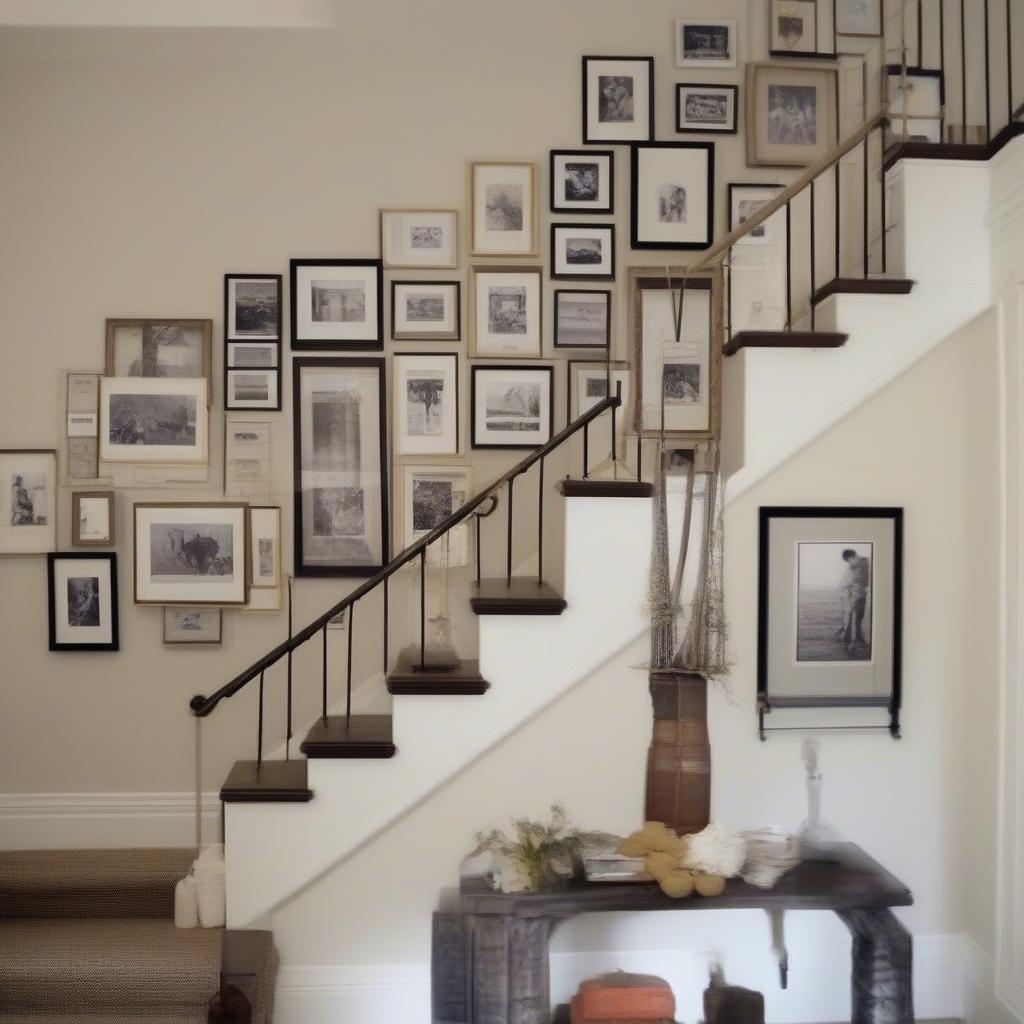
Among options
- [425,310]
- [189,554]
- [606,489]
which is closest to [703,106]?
[425,310]

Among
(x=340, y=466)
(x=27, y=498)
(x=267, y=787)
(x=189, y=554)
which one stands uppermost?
(x=340, y=466)

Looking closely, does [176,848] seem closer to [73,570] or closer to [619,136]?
[73,570]

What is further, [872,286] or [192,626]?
[192,626]

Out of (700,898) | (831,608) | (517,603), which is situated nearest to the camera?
(700,898)

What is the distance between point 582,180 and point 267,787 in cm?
264

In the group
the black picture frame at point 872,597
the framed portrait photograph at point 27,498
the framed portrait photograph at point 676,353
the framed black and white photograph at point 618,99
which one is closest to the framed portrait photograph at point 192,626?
the framed portrait photograph at point 27,498

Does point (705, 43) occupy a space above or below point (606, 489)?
above

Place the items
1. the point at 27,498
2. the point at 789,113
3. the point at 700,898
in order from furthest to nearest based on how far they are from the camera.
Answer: the point at 789,113, the point at 27,498, the point at 700,898

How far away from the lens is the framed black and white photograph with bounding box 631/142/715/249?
4.37 metres

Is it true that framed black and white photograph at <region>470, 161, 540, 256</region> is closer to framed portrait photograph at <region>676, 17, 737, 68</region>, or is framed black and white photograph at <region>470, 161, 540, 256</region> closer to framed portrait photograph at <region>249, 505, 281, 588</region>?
framed portrait photograph at <region>676, 17, 737, 68</region>

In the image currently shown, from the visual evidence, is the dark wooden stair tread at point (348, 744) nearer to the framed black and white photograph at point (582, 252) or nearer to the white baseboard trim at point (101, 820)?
the white baseboard trim at point (101, 820)

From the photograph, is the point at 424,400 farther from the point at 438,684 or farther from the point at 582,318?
the point at 438,684

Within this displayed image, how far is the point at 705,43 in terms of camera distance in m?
4.37

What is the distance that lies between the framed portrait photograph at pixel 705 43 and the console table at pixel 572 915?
3.12 metres
